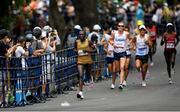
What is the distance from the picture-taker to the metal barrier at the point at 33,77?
68.3 ft

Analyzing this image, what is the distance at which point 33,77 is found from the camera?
21641 mm

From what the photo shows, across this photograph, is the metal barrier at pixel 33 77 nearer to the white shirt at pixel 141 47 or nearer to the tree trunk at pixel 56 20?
the white shirt at pixel 141 47

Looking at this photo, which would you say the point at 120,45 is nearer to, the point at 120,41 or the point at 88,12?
the point at 120,41

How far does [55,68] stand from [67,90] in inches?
50.3

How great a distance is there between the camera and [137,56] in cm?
2452

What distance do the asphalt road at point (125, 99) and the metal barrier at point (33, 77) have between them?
42 cm

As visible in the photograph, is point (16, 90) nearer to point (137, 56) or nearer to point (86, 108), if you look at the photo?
point (86, 108)

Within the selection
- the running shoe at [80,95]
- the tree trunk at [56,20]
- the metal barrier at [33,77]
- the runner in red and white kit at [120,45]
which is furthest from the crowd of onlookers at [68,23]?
the running shoe at [80,95]

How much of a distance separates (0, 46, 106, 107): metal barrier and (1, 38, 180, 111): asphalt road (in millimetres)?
418

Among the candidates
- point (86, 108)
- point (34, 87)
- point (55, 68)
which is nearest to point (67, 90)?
point (55, 68)

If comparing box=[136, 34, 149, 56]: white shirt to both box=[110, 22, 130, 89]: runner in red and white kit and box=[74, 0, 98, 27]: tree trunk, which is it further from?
box=[74, 0, 98, 27]: tree trunk

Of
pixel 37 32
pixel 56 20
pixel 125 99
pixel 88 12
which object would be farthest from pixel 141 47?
pixel 88 12

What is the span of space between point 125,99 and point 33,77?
246 centimetres

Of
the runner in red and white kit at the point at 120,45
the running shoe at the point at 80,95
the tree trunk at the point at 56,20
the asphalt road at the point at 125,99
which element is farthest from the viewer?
the tree trunk at the point at 56,20
